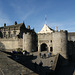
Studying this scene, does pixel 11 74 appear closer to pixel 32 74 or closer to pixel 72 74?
pixel 32 74

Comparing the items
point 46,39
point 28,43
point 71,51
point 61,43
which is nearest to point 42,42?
point 46,39

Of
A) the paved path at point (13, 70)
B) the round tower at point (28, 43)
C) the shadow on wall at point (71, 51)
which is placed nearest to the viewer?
the paved path at point (13, 70)

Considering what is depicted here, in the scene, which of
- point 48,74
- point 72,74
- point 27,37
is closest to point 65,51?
point 72,74

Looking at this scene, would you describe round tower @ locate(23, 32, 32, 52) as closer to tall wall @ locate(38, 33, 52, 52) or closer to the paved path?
tall wall @ locate(38, 33, 52, 52)

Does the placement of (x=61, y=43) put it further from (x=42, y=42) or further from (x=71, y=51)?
(x=42, y=42)

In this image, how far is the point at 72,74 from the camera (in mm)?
15648

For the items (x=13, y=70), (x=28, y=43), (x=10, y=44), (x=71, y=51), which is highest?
(x=28, y=43)

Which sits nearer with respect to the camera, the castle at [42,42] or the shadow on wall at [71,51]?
the castle at [42,42]

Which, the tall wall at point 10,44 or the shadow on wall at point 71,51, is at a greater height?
the tall wall at point 10,44

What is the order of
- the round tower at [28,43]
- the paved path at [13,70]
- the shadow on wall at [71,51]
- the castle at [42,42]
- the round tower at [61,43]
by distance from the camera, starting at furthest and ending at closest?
the shadow on wall at [71,51], the round tower at [28,43], the castle at [42,42], the round tower at [61,43], the paved path at [13,70]

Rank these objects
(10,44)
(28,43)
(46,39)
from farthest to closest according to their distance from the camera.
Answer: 1. (10,44)
2. (46,39)
3. (28,43)

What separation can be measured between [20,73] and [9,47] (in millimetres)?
27858

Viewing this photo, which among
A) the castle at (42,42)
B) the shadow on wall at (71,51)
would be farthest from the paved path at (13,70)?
the shadow on wall at (71,51)

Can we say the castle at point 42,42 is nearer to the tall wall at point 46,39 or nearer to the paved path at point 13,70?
the tall wall at point 46,39
